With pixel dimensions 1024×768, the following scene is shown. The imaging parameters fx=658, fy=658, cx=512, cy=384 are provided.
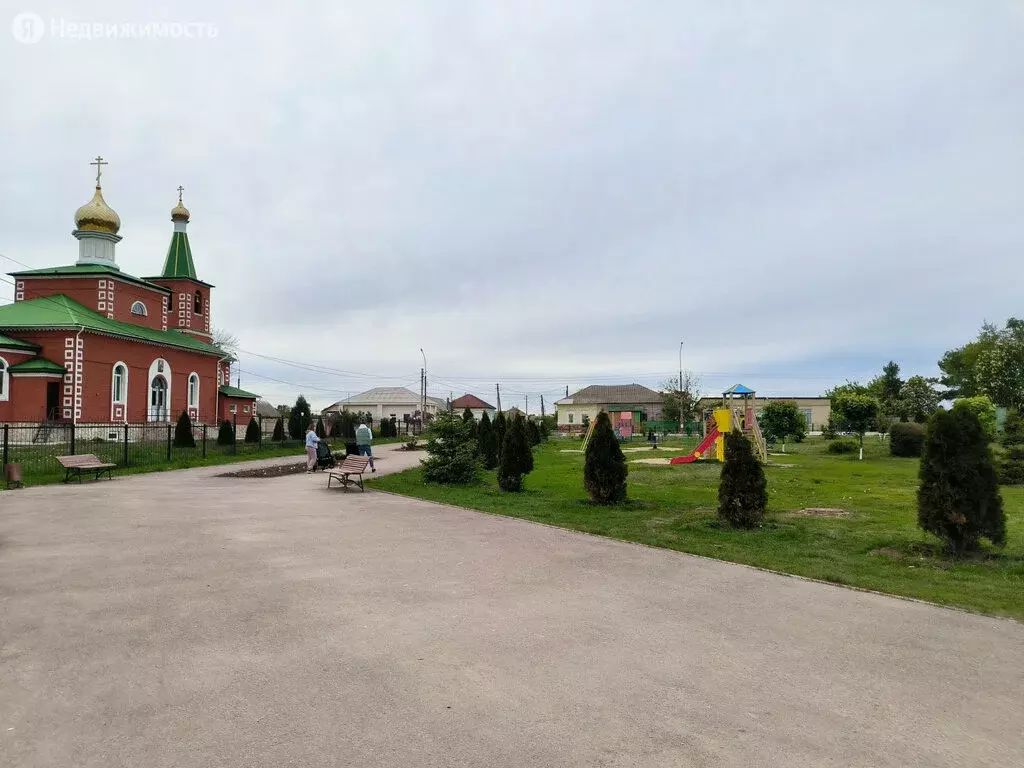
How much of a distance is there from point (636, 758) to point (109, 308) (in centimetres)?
4136

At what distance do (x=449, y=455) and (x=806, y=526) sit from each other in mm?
8767

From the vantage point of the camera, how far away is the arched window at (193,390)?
4083 centimetres

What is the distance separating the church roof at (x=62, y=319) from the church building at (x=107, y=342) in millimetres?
51

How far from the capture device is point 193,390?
4134cm

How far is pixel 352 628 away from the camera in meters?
4.88

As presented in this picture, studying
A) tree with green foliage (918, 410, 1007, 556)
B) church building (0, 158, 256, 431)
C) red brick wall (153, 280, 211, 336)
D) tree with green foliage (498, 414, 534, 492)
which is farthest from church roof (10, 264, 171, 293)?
tree with green foliage (918, 410, 1007, 556)

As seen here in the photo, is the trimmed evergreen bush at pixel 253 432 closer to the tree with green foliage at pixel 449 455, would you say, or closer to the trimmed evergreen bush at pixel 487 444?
the trimmed evergreen bush at pixel 487 444

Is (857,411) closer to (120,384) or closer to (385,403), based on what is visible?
(120,384)

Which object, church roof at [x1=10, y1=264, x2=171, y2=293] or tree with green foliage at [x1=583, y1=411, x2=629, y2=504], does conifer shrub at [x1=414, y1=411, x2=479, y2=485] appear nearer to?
tree with green foliage at [x1=583, y1=411, x2=629, y2=504]

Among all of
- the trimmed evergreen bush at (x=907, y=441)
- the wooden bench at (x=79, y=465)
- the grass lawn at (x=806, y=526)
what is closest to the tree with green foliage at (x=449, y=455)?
the grass lawn at (x=806, y=526)

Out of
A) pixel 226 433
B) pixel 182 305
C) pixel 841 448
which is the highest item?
pixel 182 305

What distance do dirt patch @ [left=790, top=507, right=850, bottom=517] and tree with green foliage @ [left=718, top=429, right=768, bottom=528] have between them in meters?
1.83

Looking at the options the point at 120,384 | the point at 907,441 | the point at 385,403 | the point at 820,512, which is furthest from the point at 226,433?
the point at 385,403

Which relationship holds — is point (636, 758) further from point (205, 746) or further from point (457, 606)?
point (457, 606)
